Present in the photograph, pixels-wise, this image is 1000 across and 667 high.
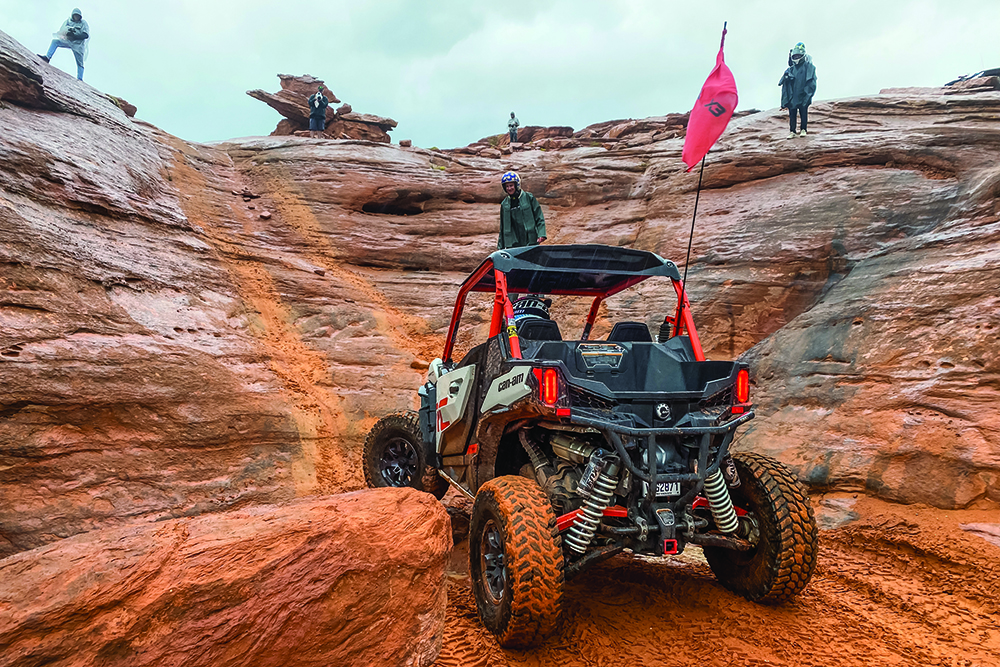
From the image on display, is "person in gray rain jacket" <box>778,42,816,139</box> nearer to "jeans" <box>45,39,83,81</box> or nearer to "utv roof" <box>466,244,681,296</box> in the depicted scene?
"utv roof" <box>466,244,681,296</box>

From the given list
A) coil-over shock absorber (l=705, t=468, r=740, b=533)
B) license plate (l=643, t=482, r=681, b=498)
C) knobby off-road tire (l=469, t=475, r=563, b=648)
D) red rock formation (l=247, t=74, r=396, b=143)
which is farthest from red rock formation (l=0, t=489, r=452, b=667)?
red rock formation (l=247, t=74, r=396, b=143)

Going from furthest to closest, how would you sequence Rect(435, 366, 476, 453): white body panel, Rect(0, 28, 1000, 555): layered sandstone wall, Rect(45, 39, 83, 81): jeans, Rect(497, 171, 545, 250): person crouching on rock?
Rect(45, 39, 83, 81): jeans → Rect(497, 171, 545, 250): person crouching on rock → Rect(0, 28, 1000, 555): layered sandstone wall → Rect(435, 366, 476, 453): white body panel

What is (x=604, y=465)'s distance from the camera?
3.11 m

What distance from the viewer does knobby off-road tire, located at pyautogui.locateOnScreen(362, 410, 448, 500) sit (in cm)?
505

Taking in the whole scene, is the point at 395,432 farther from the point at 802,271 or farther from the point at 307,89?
the point at 307,89

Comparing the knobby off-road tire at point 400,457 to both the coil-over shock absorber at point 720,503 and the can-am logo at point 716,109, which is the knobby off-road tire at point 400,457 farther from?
the can-am logo at point 716,109

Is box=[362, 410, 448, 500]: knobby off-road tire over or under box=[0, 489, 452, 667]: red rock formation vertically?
under

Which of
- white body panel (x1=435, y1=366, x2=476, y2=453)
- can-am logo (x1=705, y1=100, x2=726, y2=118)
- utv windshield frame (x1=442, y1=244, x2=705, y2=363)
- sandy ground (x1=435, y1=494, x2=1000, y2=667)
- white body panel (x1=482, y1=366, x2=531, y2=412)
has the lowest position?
sandy ground (x1=435, y1=494, x2=1000, y2=667)

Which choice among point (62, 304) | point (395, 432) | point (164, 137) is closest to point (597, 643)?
point (395, 432)

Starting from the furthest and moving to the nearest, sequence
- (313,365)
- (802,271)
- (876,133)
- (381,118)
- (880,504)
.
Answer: (381,118)
(876,133)
(802,271)
(313,365)
(880,504)

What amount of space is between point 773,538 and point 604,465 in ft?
3.79

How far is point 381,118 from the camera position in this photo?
18719 millimetres

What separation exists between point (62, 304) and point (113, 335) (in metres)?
0.52

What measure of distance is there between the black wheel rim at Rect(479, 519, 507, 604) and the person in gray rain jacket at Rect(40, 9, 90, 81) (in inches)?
572
